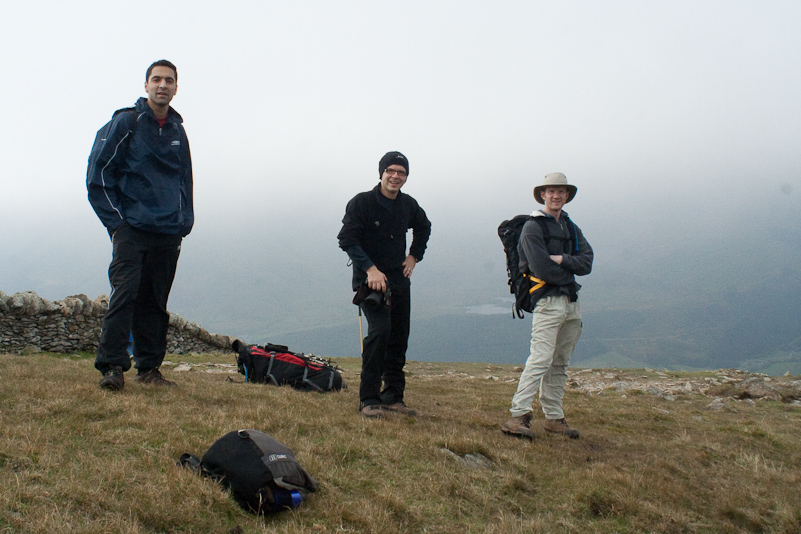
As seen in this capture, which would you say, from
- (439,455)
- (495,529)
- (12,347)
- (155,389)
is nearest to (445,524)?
(495,529)

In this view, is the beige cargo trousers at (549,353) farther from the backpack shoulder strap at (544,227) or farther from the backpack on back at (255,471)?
the backpack on back at (255,471)

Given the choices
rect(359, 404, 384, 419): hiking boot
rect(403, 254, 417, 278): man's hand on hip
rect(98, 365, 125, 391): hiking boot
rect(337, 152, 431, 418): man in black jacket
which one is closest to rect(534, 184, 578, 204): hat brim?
rect(337, 152, 431, 418): man in black jacket

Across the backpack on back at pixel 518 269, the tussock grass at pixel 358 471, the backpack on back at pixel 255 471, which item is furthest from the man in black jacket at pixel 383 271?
the backpack on back at pixel 255 471

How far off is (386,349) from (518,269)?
6.75ft

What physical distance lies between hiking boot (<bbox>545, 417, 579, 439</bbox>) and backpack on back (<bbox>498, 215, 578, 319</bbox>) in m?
1.40

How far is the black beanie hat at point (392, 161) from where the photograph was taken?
614 centimetres

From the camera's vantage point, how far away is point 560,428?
628 centimetres

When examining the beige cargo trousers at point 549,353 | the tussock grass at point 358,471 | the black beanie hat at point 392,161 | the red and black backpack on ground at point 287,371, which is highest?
the black beanie hat at point 392,161

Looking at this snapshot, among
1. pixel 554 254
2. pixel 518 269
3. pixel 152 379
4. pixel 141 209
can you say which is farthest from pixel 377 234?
pixel 152 379

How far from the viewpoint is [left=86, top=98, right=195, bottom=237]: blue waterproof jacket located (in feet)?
17.7

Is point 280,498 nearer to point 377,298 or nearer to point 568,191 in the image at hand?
point 377,298

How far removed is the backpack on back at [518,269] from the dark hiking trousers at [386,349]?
1444mm

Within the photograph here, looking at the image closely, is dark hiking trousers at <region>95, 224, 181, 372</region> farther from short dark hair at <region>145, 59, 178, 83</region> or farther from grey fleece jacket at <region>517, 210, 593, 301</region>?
grey fleece jacket at <region>517, 210, 593, 301</region>

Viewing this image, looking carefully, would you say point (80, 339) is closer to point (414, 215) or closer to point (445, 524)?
point (414, 215)
